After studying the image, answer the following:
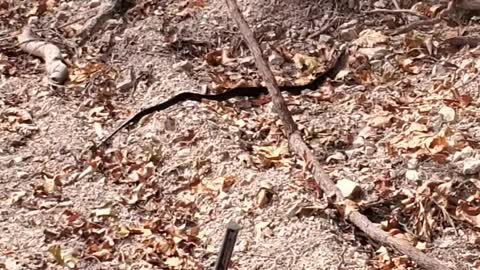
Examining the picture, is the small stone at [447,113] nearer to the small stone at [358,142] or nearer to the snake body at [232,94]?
the small stone at [358,142]

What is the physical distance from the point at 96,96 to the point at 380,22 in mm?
1589

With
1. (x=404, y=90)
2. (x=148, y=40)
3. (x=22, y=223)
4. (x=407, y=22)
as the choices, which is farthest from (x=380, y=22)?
(x=22, y=223)

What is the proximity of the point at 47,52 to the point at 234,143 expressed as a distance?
164 cm

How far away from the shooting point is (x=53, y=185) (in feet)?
13.1

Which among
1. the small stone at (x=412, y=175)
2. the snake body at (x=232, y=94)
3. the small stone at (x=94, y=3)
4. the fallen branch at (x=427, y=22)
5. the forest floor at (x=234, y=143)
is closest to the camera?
the forest floor at (x=234, y=143)

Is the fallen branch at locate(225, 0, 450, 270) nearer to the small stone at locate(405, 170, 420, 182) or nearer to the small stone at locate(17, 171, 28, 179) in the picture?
the small stone at locate(405, 170, 420, 182)

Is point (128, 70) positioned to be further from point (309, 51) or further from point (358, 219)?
point (358, 219)

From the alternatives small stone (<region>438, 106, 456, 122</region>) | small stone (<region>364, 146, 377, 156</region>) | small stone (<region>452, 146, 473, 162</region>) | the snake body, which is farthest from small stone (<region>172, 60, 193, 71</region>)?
small stone (<region>452, 146, 473, 162</region>)

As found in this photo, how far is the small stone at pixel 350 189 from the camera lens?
3.51 m

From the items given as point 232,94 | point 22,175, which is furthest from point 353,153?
point 22,175

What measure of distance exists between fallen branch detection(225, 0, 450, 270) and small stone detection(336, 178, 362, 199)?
2 centimetres

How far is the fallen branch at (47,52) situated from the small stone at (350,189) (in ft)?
6.51

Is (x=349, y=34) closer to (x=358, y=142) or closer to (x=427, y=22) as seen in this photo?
(x=427, y=22)

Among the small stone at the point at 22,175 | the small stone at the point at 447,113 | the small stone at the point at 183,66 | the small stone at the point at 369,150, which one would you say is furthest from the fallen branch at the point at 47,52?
the small stone at the point at 447,113
